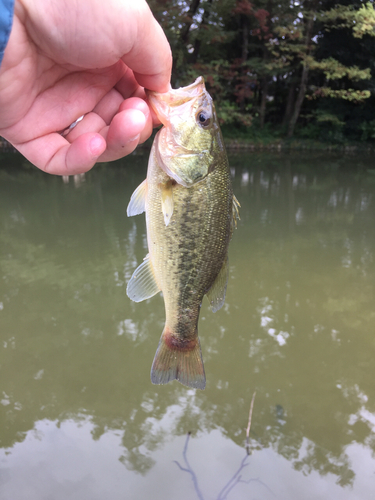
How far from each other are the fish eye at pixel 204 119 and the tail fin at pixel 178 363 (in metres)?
1.06

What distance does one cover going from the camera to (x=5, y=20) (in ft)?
4.23

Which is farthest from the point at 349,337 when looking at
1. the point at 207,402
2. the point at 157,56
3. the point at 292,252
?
the point at 157,56

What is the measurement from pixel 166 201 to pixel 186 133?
334mm

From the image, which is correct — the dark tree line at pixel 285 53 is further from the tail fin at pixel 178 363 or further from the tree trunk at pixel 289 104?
the tail fin at pixel 178 363

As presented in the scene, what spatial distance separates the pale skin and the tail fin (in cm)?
101

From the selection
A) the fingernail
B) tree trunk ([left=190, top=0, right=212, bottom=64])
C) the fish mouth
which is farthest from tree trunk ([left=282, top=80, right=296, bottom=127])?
the fingernail

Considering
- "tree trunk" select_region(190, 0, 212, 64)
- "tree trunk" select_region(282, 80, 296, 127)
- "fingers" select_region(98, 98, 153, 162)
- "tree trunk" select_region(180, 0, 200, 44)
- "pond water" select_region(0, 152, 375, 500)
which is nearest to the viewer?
"fingers" select_region(98, 98, 153, 162)

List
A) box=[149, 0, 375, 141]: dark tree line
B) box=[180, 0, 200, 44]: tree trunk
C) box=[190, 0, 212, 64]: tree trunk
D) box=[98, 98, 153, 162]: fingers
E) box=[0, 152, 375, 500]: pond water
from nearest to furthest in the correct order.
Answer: box=[98, 98, 153, 162]: fingers
box=[0, 152, 375, 500]: pond water
box=[180, 0, 200, 44]: tree trunk
box=[149, 0, 375, 141]: dark tree line
box=[190, 0, 212, 64]: tree trunk

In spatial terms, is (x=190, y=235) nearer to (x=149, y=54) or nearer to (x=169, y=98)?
(x=169, y=98)

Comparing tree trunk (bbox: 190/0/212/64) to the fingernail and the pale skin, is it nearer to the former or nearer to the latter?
the pale skin

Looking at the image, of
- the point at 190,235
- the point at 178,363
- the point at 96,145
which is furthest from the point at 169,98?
the point at 178,363

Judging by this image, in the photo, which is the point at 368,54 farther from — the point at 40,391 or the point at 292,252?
the point at 40,391

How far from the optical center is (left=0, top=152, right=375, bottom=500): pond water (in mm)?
2706

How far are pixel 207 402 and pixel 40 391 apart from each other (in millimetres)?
1510
